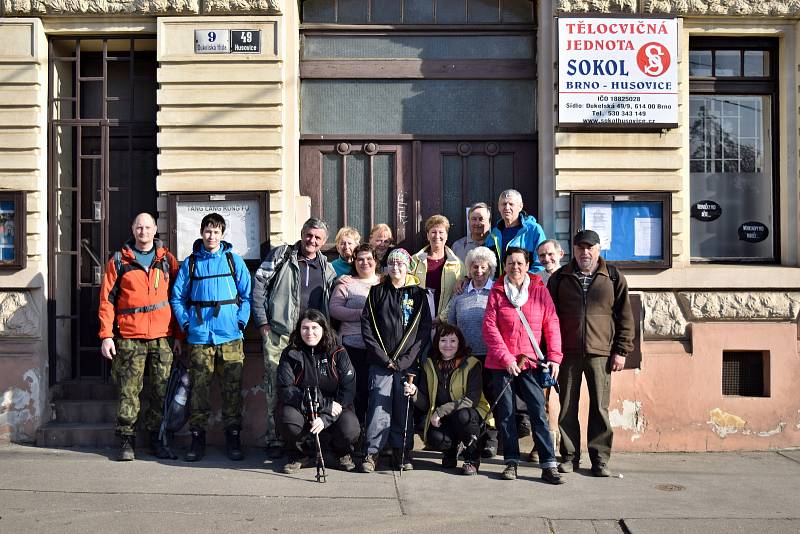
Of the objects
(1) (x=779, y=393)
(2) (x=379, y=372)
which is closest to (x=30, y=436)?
(2) (x=379, y=372)

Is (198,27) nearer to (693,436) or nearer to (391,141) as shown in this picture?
(391,141)

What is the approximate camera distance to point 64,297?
343 inches

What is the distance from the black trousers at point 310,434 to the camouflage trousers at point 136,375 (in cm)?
A: 113

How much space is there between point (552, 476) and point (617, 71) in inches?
149

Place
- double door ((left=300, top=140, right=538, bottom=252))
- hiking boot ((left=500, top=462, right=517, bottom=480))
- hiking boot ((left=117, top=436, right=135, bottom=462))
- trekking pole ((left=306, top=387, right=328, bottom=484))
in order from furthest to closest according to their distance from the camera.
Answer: double door ((left=300, top=140, right=538, bottom=252)) < hiking boot ((left=117, top=436, right=135, bottom=462)) < hiking boot ((left=500, top=462, right=517, bottom=480)) < trekking pole ((left=306, top=387, right=328, bottom=484))

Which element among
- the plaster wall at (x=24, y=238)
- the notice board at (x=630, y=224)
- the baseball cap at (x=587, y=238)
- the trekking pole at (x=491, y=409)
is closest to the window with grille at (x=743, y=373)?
the notice board at (x=630, y=224)

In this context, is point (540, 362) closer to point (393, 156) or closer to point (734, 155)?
point (393, 156)

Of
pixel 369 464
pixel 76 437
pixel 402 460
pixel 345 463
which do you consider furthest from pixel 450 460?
pixel 76 437

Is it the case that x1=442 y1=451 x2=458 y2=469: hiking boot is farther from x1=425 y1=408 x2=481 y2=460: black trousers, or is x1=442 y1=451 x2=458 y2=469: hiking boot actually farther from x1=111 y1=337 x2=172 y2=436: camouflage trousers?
x1=111 y1=337 x2=172 y2=436: camouflage trousers

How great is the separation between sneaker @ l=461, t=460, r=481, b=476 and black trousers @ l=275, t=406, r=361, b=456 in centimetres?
88

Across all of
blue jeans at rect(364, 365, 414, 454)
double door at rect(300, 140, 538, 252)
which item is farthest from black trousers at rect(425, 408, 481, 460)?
double door at rect(300, 140, 538, 252)

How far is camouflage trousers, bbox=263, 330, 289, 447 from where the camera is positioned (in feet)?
25.3

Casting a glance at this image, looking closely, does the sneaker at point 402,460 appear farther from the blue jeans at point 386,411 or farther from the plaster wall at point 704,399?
the plaster wall at point 704,399

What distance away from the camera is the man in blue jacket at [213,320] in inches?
300
